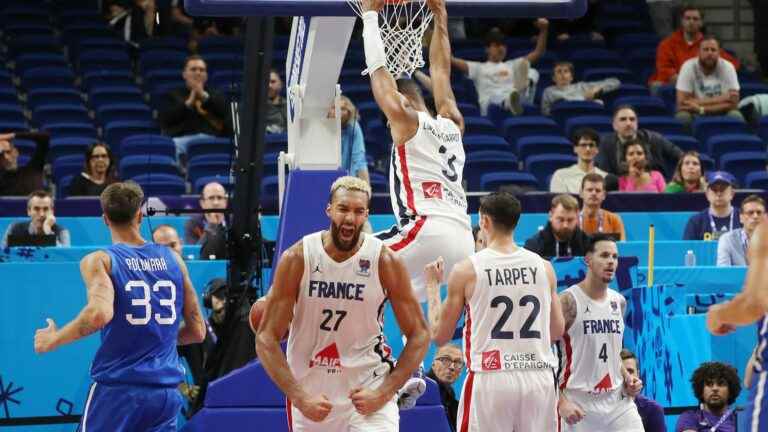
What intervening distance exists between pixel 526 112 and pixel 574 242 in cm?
620

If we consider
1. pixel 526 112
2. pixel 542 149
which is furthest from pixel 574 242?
pixel 526 112

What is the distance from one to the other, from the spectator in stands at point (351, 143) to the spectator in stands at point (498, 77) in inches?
219

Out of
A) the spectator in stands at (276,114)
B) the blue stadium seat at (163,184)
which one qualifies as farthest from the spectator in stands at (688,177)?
the blue stadium seat at (163,184)

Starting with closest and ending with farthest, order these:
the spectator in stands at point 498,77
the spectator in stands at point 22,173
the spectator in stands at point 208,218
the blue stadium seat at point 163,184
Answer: the spectator in stands at point 208,218
the spectator in stands at point 22,173
the blue stadium seat at point 163,184
the spectator in stands at point 498,77

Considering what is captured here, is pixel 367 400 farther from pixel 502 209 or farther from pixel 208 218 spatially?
pixel 208 218

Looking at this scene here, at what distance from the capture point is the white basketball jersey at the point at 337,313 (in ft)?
21.2

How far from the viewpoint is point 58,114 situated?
16125 mm

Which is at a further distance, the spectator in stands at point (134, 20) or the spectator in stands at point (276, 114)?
the spectator in stands at point (134, 20)

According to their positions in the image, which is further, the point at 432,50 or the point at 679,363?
the point at 679,363

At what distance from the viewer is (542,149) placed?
15.9 m

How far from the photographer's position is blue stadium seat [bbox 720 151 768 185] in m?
15.7

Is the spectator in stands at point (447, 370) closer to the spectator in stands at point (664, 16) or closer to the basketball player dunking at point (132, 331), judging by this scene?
the basketball player dunking at point (132, 331)

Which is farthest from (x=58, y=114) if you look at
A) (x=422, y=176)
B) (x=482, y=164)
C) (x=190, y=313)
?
(x=190, y=313)

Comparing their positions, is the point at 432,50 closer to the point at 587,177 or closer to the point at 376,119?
the point at 587,177
